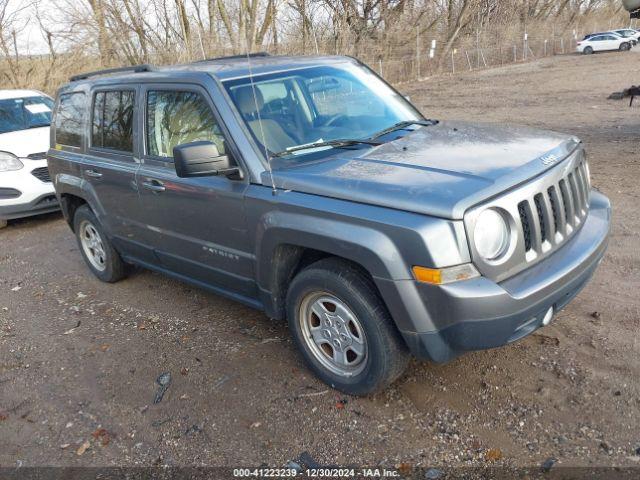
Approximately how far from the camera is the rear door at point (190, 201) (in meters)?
3.60

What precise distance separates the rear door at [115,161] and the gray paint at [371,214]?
26 millimetres

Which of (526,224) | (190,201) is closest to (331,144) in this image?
(190,201)

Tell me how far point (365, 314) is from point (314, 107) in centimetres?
162

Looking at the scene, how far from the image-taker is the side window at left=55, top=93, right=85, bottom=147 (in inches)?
200

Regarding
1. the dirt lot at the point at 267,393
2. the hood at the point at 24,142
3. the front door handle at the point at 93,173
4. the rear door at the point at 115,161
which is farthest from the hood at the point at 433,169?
the hood at the point at 24,142

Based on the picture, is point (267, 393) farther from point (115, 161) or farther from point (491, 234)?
point (115, 161)

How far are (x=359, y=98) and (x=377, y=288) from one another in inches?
69.6

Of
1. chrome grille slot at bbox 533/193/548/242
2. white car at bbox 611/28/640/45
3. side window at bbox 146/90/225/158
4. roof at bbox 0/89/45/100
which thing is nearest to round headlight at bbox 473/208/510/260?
chrome grille slot at bbox 533/193/548/242

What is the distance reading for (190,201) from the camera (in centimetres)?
383

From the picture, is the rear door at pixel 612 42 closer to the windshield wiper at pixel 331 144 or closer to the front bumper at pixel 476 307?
the windshield wiper at pixel 331 144

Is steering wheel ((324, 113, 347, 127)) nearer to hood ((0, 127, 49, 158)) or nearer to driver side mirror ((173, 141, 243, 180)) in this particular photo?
driver side mirror ((173, 141, 243, 180))

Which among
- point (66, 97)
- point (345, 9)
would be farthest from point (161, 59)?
point (66, 97)

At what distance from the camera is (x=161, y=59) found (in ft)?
62.4

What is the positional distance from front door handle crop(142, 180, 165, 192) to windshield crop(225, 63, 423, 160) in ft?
2.92
